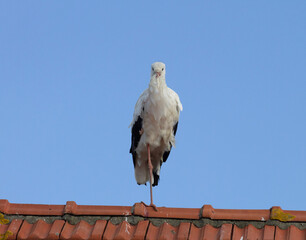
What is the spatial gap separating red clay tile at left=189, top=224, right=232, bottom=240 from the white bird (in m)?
2.48

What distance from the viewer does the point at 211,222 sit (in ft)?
18.6

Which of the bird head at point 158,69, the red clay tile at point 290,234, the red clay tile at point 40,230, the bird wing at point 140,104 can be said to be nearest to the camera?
the red clay tile at point 290,234

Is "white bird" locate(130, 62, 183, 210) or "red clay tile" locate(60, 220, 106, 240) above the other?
"white bird" locate(130, 62, 183, 210)

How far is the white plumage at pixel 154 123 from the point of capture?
8.34 meters

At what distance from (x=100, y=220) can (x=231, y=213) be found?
3.47ft

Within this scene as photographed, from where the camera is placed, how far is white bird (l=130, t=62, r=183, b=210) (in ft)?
27.3

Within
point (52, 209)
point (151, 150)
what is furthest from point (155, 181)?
point (52, 209)

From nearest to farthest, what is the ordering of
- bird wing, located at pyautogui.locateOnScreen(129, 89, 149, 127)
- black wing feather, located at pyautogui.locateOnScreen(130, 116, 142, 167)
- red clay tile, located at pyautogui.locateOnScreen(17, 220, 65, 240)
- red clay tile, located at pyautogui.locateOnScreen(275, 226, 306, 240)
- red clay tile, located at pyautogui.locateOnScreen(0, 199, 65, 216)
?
red clay tile, located at pyautogui.locateOnScreen(275, 226, 306, 240) < red clay tile, located at pyautogui.locateOnScreen(17, 220, 65, 240) < red clay tile, located at pyautogui.locateOnScreen(0, 199, 65, 216) < bird wing, located at pyautogui.locateOnScreen(129, 89, 149, 127) < black wing feather, located at pyautogui.locateOnScreen(130, 116, 142, 167)

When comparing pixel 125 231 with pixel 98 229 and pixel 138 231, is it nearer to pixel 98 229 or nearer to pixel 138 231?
pixel 138 231

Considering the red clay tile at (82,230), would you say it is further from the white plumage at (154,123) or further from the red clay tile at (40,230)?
the white plumage at (154,123)

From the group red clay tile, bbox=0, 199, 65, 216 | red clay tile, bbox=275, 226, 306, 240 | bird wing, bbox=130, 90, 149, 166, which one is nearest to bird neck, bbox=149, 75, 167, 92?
bird wing, bbox=130, 90, 149, 166

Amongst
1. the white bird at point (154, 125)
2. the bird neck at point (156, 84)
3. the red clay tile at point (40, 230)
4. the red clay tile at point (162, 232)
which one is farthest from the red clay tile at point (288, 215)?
the bird neck at point (156, 84)

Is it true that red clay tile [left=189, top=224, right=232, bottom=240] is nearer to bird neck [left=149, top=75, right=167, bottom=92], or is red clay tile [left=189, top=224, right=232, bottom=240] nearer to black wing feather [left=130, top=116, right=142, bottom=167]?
bird neck [left=149, top=75, right=167, bottom=92]

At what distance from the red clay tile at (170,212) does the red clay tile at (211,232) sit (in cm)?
11
